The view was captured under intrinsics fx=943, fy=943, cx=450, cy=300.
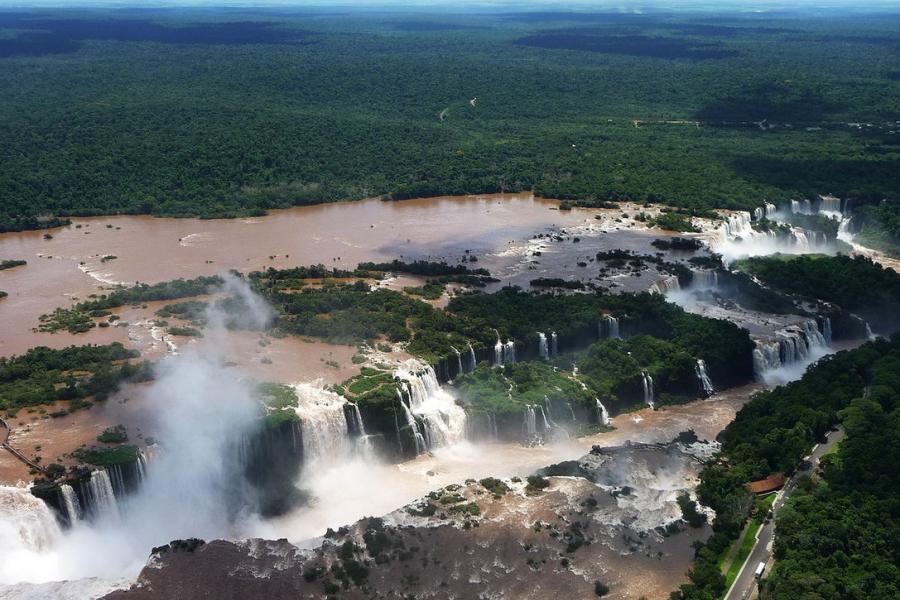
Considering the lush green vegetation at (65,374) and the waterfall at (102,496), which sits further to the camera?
the lush green vegetation at (65,374)

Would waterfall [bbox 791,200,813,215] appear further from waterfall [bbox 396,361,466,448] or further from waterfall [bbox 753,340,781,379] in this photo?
waterfall [bbox 396,361,466,448]

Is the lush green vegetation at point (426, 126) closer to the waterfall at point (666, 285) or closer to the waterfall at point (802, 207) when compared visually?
the waterfall at point (802, 207)


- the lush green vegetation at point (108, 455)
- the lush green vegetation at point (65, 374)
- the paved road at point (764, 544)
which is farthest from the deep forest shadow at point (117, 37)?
the paved road at point (764, 544)

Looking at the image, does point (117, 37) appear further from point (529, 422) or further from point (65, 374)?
point (529, 422)

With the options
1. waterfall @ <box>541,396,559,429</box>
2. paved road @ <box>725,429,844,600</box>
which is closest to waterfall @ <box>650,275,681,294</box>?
waterfall @ <box>541,396,559,429</box>

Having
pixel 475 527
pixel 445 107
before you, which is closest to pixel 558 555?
pixel 475 527

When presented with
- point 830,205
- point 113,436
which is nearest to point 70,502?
point 113,436
